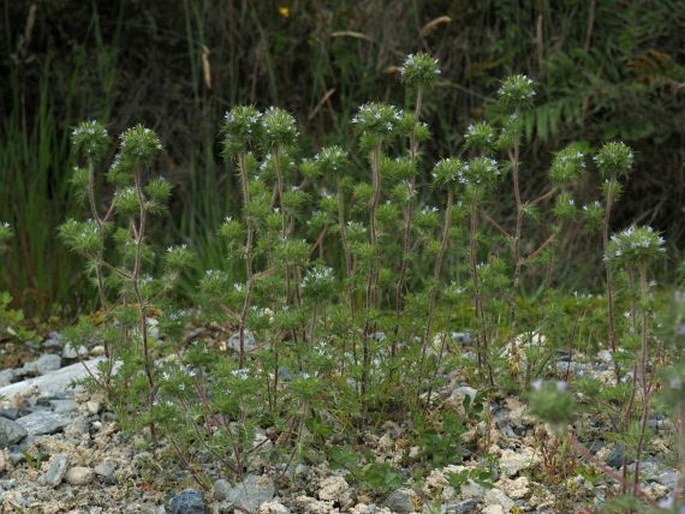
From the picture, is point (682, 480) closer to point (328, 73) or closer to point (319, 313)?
point (319, 313)

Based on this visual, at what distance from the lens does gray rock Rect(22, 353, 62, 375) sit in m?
4.58

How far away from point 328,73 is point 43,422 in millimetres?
3578

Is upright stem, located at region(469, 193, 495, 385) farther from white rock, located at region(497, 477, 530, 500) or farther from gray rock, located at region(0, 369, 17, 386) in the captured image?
gray rock, located at region(0, 369, 17, 386)

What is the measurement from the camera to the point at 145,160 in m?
3.35

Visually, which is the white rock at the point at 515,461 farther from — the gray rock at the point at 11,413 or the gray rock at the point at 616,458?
the gray rock at the point at 11,413

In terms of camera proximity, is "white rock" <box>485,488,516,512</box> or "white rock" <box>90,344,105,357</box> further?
"white rock" <box>90,344,105,357</box>

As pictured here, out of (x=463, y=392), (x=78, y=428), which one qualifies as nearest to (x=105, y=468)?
(x=78, y=428)

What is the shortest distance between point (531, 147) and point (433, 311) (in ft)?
10.5

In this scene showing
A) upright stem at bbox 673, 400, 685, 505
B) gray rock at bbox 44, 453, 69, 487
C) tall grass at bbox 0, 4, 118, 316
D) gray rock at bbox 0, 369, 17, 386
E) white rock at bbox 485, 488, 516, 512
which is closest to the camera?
upright stem at bbox 673, 400, 685, 505

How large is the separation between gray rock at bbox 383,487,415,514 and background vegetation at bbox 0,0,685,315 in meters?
2.95

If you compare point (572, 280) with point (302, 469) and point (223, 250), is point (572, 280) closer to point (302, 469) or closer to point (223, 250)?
point (223, 250)

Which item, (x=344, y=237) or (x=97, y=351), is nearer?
(x=344, y=237)

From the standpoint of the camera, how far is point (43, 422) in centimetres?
385

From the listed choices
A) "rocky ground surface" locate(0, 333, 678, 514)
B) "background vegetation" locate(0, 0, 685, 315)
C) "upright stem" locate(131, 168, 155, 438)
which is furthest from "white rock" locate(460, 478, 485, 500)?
"background vegetation" locate(0, 0, 685, 315)
